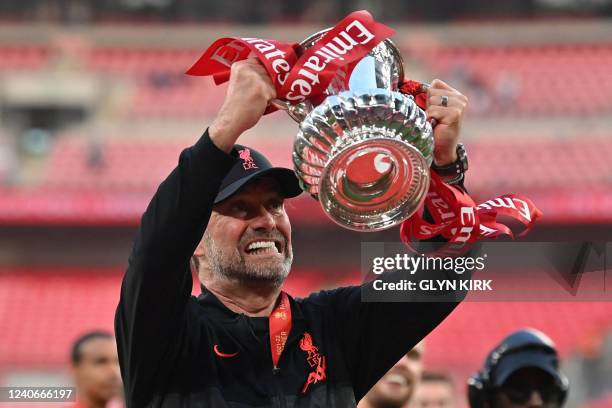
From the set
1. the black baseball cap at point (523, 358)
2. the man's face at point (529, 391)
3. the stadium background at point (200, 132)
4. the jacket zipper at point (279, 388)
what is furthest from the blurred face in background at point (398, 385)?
the stadium background at point (200, 132)

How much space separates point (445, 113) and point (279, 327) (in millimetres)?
597

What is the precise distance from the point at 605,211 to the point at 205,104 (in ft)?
19.4

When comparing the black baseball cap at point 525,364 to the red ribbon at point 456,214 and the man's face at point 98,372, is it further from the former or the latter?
the man's face at point 98,372

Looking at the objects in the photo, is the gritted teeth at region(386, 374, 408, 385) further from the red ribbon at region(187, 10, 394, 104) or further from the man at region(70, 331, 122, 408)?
the red ribbon at region(187, 10, 394, 104)

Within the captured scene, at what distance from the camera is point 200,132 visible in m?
15.5

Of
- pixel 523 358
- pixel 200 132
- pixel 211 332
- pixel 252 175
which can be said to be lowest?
pixel 211 332

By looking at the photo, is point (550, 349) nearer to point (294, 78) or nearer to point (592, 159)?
point (294, 78)

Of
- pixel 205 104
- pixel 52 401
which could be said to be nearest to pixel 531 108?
pixel 205 104

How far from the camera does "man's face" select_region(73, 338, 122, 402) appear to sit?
4418mm

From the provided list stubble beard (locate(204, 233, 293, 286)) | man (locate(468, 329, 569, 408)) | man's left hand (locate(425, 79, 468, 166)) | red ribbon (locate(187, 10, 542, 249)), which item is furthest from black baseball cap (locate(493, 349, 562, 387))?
man's left hand (locate(425, 79, 468, 166))

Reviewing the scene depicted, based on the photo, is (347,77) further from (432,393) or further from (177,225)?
(432,393)

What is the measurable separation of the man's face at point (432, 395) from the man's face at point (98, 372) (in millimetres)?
1240

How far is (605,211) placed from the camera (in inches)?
518

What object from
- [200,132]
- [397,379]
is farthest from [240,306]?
[200,132]
